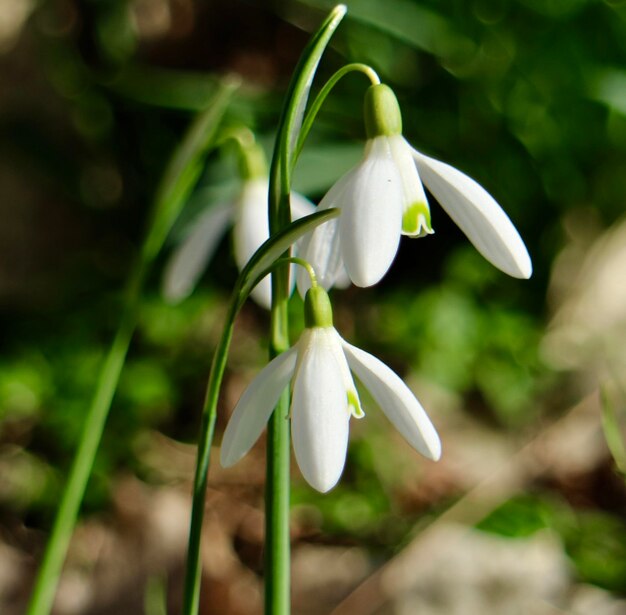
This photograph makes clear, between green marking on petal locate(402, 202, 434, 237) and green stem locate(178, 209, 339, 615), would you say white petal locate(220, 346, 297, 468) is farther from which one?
green marking on petal locate(402, 202, 434, 237)

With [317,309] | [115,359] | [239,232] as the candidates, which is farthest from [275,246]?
[239,232]

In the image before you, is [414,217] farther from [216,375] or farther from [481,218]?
[216,375]

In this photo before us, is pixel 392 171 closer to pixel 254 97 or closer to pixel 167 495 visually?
pixel 167 495

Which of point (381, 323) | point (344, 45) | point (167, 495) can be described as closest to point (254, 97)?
point (344, 45)

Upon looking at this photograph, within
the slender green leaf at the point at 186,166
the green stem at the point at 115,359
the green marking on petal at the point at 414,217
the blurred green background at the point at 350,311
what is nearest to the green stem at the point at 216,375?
the green marking on petal at the point at 414,217

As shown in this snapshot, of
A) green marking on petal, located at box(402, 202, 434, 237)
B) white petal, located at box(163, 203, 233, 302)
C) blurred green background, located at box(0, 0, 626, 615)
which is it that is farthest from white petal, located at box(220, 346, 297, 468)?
blurred green background, located at box(0, 0, 626, 615)
